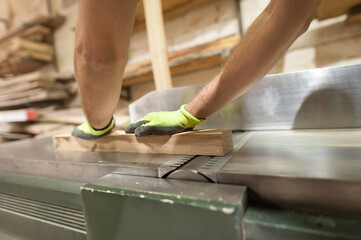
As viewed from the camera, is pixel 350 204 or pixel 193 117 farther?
pixel 193 117

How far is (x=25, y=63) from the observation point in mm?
3307

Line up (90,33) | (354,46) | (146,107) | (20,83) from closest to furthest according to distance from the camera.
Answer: (90,33) < (146,107) < (354,46) < (20,83)

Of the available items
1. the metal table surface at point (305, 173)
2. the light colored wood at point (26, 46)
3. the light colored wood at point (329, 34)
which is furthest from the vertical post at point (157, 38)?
the light colored wood at point (26, 46)

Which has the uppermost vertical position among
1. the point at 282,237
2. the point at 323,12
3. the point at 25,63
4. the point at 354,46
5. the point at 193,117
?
the point at 25,63

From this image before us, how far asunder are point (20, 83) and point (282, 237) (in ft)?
A: 12.8

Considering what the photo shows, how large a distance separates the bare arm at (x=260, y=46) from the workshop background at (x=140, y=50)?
→ 1156 millimetres

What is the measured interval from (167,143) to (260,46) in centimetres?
52

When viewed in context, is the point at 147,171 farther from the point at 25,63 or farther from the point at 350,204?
the point at 25,63

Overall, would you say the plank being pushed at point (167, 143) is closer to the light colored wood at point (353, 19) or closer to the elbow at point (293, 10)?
the elbow at point (293, 10)

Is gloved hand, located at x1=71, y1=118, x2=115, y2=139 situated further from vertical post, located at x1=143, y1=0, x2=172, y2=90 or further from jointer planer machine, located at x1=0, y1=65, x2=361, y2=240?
vertical post, located at x1=143, y1=0, x2=172, y2=90


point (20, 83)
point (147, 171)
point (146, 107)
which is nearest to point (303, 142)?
point (147, 171)

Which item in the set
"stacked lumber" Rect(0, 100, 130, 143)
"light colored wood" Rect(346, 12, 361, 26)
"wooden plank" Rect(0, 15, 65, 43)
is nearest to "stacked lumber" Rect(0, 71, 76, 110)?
"stacked lumber" Rect(0, 100, 130, 143)

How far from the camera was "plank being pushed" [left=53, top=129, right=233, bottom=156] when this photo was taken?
2.56 ft

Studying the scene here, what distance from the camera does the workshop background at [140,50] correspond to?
1850 mm
